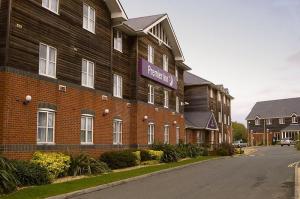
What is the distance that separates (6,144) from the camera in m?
17.8

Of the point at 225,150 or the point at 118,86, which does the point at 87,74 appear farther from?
the point at 225,150

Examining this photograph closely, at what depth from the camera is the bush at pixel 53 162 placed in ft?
60.2

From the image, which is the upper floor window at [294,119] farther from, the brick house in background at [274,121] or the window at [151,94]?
the window at [151,94]

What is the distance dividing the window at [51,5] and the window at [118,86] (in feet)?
27.2

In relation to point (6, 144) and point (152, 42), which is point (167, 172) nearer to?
point (6, 144)

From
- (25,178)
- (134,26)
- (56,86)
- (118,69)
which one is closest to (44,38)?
(56,86)

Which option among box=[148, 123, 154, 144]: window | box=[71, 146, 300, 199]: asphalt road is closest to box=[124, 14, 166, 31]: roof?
box=[148, 123, 154, 144]: window

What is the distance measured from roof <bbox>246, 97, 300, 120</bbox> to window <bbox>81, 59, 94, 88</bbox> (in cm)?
8323

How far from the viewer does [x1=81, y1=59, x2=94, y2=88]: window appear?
2427 cm

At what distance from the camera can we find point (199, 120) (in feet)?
171

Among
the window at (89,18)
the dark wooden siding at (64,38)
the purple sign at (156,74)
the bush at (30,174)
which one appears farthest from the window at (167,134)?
the bush at (30,174)

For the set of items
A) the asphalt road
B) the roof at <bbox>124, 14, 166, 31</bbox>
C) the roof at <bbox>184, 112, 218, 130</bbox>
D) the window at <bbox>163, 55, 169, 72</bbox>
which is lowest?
the asphalt road

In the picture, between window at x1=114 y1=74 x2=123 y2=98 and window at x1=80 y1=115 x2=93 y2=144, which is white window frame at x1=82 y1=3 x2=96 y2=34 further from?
window at x1=80 y1=115 x2=93 y2=144

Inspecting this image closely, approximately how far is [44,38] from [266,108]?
93350 mm
